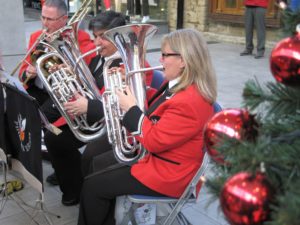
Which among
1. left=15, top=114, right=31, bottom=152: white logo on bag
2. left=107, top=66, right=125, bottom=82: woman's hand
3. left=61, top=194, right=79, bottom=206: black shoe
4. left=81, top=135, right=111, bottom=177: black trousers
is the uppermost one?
left=107, top=66, right=125, bottom=82: woman's hand

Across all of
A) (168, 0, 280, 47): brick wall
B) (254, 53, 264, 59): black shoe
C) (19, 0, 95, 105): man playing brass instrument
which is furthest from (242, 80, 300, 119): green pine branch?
(168, 0, 280, 47): brick wall

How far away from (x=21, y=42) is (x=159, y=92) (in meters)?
3.54

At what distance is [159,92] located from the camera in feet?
7.38

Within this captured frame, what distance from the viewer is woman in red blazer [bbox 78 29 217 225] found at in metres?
1.79

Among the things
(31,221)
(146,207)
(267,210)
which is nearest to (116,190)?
(146,207)

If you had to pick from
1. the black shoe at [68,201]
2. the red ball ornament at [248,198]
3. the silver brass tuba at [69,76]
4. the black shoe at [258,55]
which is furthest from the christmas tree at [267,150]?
the black shoe at [258,55]

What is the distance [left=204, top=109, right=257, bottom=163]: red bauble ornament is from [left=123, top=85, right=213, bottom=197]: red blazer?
64 cm

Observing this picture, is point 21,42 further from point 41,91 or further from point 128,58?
point 128,58

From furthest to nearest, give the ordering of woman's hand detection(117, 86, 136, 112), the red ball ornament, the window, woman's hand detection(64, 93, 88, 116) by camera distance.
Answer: the window < woman's hand detection(64, 93, 88, 116) < woman's hand detection(117, 86, 136, 112) < the red ball ornament

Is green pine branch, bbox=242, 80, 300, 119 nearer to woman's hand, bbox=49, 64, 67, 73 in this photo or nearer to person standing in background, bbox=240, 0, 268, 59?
woman's hand, bbox=49, 64, 67, 73

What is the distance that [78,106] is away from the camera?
7.60 feet

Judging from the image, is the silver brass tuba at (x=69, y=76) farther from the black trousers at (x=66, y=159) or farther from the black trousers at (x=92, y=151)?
the black trousers at (x=66, y=159)

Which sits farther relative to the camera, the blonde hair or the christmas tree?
the blonde hair

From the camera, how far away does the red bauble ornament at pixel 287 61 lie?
91cm
